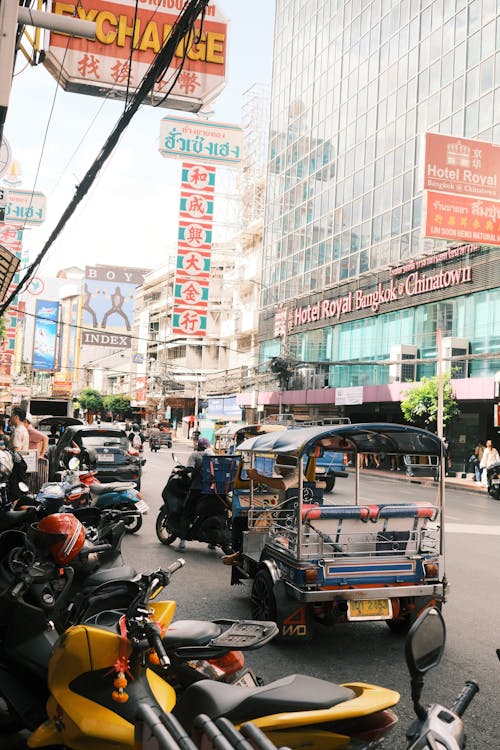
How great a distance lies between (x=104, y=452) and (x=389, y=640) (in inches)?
426

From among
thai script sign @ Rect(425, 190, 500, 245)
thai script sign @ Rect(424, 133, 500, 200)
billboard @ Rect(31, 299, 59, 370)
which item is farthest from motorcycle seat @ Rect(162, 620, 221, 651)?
billboard @ Rect(31, 299, 59, 370)

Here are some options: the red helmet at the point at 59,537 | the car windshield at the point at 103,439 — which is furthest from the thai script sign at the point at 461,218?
the red helmet at the point at 59,537

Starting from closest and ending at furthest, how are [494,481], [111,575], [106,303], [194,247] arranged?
1. [111,575]
2. [494,481]
3. [194,247]
4. [106,303]

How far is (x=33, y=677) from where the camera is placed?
3.95 meters

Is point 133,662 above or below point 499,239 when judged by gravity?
below

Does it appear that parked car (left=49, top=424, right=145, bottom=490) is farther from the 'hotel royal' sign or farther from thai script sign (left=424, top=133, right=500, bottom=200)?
the 'hotel royal' sign

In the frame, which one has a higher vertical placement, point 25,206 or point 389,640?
point 25,206

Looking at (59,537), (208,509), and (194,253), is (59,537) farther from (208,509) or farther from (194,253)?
(194,253)

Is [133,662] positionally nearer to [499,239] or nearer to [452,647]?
[452,647]

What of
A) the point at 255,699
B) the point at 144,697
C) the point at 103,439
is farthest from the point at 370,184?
the point at 255,699

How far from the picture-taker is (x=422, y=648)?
2.19m

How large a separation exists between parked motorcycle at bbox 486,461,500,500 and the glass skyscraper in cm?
532

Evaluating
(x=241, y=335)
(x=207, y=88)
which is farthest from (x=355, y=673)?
(x=241, y=335)

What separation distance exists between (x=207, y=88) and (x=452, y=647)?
24.5ft
